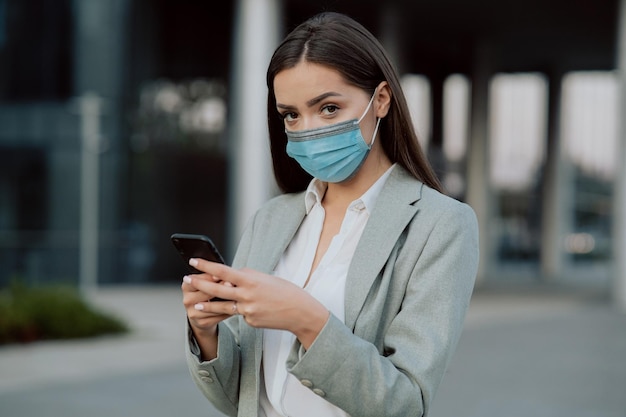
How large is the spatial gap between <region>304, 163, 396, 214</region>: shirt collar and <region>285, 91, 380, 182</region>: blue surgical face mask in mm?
60

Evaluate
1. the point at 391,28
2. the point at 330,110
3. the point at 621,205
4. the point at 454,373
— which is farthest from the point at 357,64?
the point at 391,28

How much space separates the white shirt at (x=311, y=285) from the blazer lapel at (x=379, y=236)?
2.0 inches

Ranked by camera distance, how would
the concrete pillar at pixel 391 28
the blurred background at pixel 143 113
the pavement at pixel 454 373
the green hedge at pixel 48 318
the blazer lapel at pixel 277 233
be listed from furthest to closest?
the blurred background at pixel 143 113, the concrete pillar at pixel 391 28, the green hedge at pixel 48 318, the pavement at pixel 454 373, the blazer lapel at pixel 277 233

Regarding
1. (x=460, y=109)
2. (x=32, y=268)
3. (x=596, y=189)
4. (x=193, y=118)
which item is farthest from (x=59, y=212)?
(x=596, y=189)

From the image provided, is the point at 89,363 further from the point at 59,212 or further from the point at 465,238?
the point at 59,212

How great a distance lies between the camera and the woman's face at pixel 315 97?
207cm

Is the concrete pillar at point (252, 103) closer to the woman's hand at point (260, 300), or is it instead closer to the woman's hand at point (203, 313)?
the woman's hand at point (203, 313)

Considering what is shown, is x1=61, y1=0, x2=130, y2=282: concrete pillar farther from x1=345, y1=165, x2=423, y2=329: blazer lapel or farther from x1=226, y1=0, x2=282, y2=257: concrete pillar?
x1=345, y1=165, x2=423, y2=329: blazer lapel

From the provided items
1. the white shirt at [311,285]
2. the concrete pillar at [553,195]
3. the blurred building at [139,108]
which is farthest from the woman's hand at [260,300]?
the concrete pillar at [553,195]

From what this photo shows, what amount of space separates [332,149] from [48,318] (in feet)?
38.8

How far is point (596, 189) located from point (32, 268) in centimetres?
2294

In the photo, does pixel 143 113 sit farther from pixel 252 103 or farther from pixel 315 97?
pixel 315 97

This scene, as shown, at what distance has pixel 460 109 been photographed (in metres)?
34.0

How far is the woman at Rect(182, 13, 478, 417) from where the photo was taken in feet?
6.20
